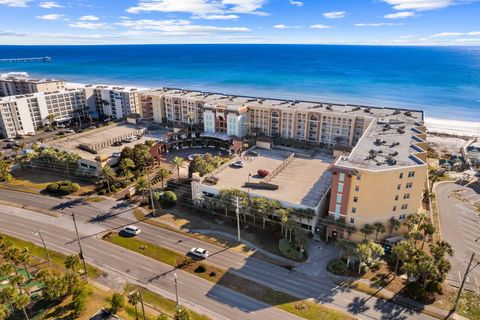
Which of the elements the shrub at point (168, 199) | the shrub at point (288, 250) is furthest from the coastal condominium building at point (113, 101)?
the shrub at point (288, 250)

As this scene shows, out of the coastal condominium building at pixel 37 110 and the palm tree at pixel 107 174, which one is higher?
the coastal condominium building at pixel 37 110

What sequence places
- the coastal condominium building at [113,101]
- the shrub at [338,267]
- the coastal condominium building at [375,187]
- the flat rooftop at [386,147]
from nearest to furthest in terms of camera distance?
1. the shrub at [338,267]
2. the coastal condominium building at [375,187]
3. the flat rooftop at [386,147]
4. the coastal condominium building at [113,101]

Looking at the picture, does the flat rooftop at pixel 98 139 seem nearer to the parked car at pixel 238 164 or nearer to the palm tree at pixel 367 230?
the parked car at pixel 238 164

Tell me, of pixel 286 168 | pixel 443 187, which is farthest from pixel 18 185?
A: pixel 443 187

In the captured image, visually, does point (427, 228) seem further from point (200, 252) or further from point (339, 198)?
point (200, 252)

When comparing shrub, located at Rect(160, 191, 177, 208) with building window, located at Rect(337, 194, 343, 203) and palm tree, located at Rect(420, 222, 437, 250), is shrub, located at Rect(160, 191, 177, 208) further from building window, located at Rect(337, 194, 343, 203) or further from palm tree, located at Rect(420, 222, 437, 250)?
palm tree, located at Rect(420, 222, 437, 250)

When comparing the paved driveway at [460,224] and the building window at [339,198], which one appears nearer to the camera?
the paved driveway at [460,224]

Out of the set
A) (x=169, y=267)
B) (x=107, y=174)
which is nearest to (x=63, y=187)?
(x=107, y=174)
